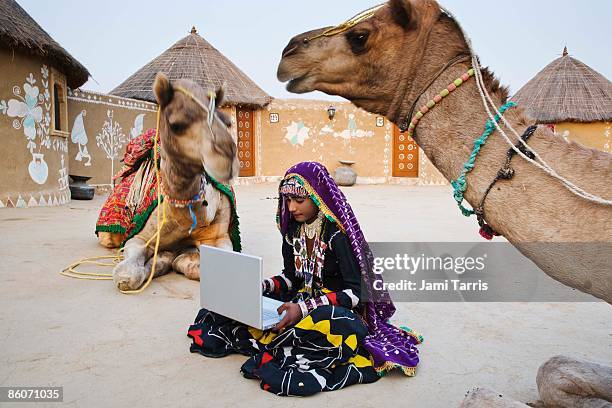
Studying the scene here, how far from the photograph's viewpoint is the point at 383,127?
1998 centimetres

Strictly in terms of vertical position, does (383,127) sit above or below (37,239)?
above

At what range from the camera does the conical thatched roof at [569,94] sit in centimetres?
1978

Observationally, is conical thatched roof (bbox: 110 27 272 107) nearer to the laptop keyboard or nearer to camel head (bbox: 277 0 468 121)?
the laptop keyboard

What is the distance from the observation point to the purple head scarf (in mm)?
2529

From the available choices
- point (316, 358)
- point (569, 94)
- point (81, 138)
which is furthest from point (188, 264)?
point (569, 94)

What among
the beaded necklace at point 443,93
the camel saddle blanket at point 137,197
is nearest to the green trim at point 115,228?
the camel saddle blanket at point 137,197

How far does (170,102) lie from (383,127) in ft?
56.9

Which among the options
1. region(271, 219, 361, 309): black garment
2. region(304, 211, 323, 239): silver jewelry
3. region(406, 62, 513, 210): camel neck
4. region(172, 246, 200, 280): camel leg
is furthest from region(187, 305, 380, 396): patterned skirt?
region(172, 246, 200, 280): camel leg

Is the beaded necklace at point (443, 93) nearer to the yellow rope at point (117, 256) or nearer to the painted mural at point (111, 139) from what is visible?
the yellow rope at point (117, 256)

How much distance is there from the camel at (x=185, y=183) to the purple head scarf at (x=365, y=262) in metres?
0.77

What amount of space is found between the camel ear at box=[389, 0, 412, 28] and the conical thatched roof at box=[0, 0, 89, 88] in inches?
367

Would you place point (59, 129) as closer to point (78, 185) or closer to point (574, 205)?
point (78, 185)

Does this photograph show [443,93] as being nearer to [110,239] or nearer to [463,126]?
[463,126]

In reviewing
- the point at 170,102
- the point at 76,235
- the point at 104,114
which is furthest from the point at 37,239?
the point at 104,114
